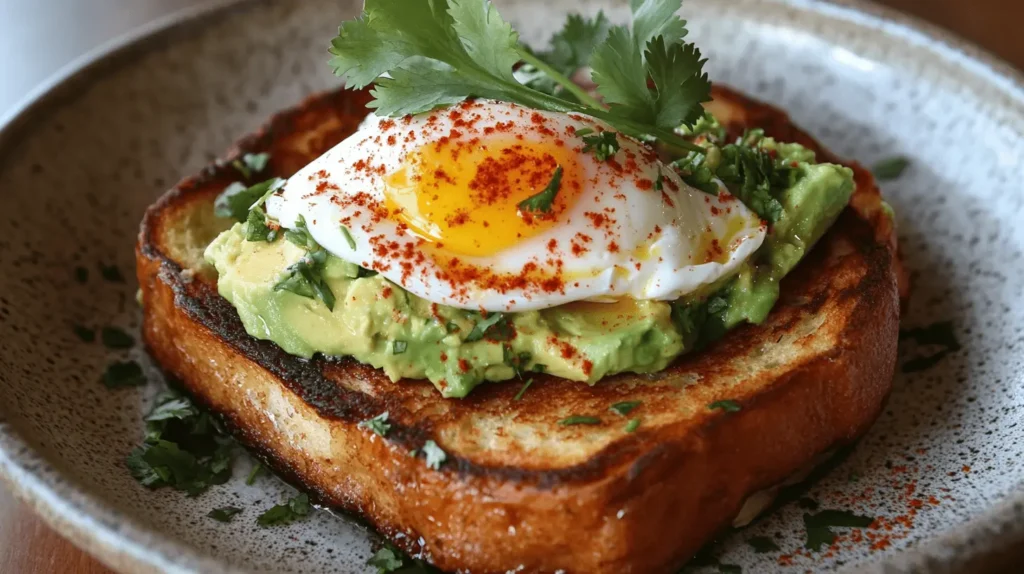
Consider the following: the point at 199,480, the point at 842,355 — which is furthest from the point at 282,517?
the point at 842,355

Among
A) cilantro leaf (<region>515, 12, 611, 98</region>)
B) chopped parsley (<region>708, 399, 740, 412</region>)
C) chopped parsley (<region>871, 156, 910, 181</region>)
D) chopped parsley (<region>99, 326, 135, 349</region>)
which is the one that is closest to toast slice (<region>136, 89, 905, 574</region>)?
chopped parsley (<region>708, 399, 740, 412</region>)

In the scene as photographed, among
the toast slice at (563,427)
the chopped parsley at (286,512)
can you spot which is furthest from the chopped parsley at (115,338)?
the chopped parsley at (286,512)

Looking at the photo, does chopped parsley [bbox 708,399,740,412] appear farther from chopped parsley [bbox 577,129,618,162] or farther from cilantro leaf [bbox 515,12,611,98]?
cilantro leaf [bbox 515,12,611,98]

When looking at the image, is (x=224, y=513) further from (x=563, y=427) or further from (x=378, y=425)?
(x=563, y=427)

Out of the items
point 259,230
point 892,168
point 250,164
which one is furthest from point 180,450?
point 892,168

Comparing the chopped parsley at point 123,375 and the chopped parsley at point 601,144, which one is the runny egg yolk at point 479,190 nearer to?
the chopped parsley at point 601,144
